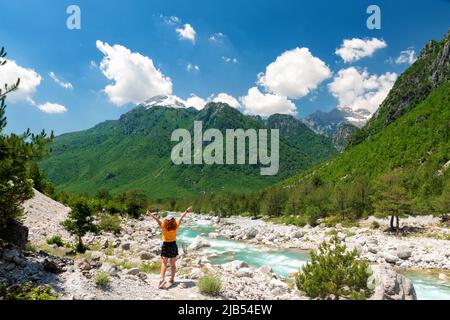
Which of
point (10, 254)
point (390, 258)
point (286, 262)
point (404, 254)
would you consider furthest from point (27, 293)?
point (404, 254)

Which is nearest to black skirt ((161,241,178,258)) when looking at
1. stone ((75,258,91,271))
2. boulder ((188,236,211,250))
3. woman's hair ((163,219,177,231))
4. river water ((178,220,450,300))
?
woman's hair ((163,219,177,231))

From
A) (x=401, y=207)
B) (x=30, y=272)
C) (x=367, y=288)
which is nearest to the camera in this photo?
(x=30, y=272)

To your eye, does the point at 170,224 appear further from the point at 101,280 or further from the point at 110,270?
the point at 110,270

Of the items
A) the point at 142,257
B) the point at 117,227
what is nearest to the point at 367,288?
the point at 142,257

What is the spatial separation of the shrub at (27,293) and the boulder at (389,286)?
13.4m

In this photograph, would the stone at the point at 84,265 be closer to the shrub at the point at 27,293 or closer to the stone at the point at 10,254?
the stone at the point at 10,254

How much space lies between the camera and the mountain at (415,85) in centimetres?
13738

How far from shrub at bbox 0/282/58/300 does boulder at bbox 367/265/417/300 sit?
526 inches

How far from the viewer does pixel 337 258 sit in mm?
14391

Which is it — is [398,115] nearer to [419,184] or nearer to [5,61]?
[419,184]

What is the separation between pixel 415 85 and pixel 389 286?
543 ft

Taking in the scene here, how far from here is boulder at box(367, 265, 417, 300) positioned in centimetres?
1457

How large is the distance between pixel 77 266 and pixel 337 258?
1171cm
